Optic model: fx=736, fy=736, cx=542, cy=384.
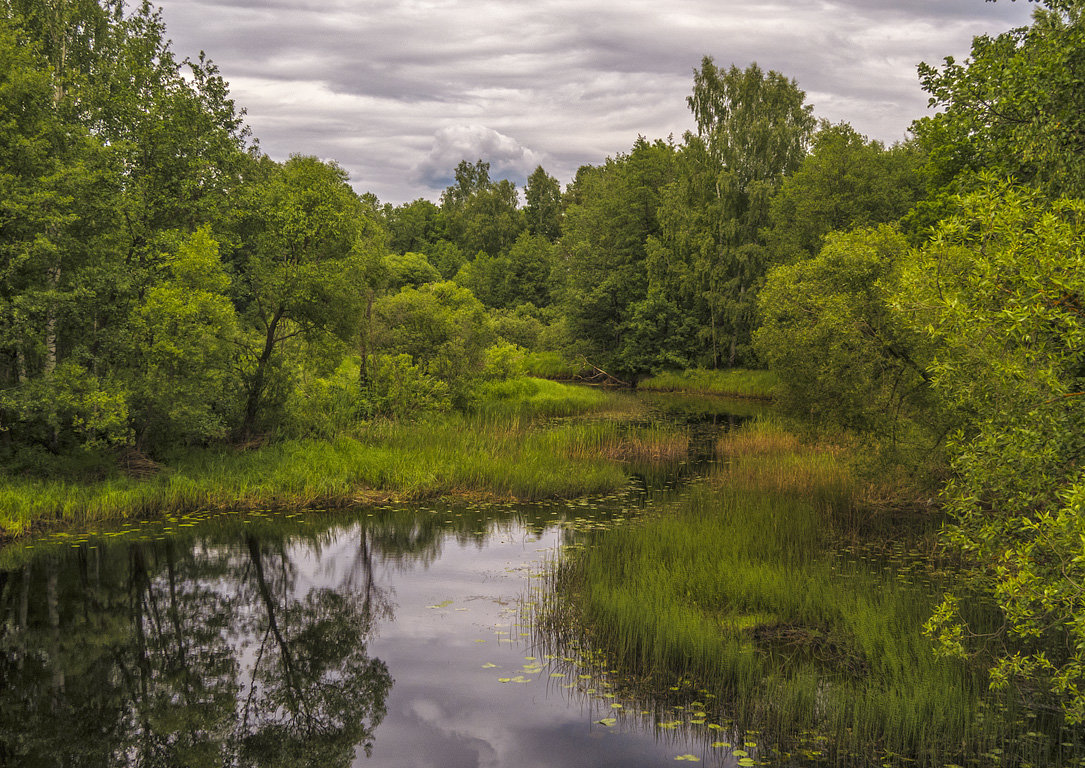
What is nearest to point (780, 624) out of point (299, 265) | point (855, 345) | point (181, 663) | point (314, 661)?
point (314, 661)

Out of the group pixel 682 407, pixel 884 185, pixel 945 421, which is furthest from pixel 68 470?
pixel 884 185

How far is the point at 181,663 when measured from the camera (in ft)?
34.6

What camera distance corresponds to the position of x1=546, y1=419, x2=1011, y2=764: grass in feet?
26.5

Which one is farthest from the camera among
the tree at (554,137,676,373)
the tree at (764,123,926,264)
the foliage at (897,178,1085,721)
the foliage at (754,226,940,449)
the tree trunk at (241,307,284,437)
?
the tree at (554,137,676,373)

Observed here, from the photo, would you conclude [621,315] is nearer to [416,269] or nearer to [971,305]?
[416,269]

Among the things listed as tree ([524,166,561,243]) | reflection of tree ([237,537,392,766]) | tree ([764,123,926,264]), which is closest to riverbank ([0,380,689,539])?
reflection of tree ([237,537,392,766])

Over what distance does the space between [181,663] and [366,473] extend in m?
9.85

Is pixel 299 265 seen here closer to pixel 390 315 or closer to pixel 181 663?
pixel 390 315

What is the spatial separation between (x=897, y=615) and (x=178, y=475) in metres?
16.1

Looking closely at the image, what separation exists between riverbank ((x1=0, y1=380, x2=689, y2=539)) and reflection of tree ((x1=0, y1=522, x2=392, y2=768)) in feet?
7.57

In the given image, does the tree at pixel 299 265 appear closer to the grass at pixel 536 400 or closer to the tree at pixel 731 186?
the grass at pixel 536 400

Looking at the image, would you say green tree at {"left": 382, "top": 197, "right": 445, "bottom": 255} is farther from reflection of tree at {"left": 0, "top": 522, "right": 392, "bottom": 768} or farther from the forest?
reflection of tree at {"left": 0, "top": 522, "right": 392, "bottom": 768}

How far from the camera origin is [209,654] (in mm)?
10938

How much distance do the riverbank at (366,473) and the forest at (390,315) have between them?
0.29 meters
